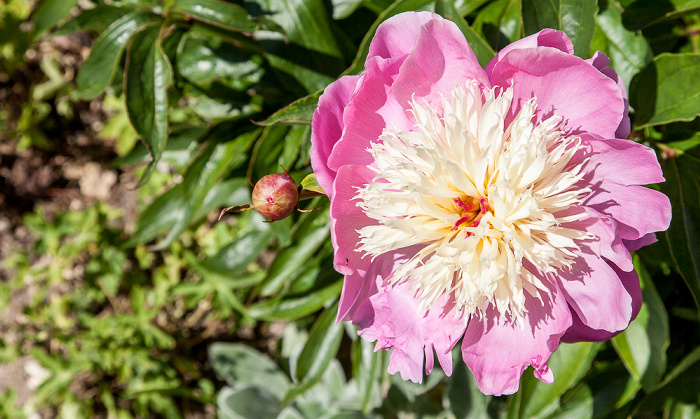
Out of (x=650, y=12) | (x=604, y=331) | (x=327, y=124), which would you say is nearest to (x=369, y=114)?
(x=327, y=124)

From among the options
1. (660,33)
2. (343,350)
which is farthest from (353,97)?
(343,350)

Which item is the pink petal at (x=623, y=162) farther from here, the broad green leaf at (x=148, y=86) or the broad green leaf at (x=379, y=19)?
the broad green leaf at (x=148, y=86)

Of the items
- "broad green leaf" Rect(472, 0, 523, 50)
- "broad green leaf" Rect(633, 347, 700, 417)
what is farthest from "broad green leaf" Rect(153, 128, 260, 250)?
"broad green leaf" Rect(633, 347, 700, 417)

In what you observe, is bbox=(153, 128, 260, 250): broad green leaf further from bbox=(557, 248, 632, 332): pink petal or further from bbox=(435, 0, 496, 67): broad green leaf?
bbox=(557, 248, 632, 332): pink petal

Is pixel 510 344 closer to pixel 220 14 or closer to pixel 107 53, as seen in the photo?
pixel 220 14

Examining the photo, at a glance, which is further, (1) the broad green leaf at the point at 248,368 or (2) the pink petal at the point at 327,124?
(1) the broad green leaf at the point at 248,368

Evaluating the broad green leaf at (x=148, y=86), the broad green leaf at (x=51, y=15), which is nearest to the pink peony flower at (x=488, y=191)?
the broad green leaf at (x=148, y=86)
